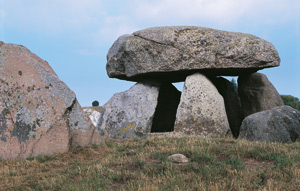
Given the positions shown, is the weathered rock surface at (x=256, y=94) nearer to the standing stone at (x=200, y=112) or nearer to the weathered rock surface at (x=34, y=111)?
the standing stone at (x=200, y=112)

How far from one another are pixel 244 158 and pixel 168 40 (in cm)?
750

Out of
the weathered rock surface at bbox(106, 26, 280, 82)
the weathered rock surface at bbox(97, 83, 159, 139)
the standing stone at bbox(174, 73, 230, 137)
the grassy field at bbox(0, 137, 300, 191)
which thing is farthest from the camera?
the weathered rock surface at bbox(97, 83, 159, 139)

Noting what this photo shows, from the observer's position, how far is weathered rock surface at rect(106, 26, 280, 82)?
45.2 feet

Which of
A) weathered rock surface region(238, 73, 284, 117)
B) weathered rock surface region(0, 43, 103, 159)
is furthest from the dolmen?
weathered rock surface region(0, 43, 103, 159)

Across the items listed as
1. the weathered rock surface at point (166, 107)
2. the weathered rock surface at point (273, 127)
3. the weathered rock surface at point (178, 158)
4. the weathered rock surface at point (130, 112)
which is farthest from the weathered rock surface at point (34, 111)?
the weathered rock surface at point (166, 107)

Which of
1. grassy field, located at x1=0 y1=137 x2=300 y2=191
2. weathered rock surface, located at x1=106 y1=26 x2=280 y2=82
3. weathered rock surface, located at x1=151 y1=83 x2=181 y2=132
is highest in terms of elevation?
weathered rock surface, located at x1=106 y1=26 x2=280 y2=82

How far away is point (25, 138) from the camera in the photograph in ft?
27.6

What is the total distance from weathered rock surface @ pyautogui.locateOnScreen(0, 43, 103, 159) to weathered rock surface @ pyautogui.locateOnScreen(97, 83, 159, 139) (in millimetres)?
4771

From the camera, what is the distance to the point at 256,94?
1603cm

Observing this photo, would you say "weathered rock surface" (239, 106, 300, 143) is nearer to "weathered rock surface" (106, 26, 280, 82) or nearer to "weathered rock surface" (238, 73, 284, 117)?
"weathered rock surface" (106, 26, 280, 82)

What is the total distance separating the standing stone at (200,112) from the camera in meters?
13.2

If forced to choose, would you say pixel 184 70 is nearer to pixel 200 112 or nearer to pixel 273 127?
pixel 200 112

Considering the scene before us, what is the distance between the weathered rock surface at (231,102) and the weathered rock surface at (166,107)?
2098 mm

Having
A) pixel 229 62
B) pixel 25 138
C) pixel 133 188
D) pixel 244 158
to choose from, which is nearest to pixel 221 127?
pixel 229 62
